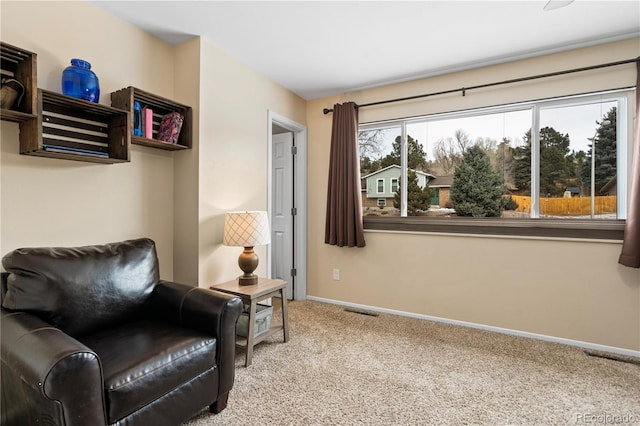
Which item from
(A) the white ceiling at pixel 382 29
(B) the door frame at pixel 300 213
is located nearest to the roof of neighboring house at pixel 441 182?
(A) the white ceiling at pixel 382 29

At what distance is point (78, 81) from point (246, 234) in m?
1.40

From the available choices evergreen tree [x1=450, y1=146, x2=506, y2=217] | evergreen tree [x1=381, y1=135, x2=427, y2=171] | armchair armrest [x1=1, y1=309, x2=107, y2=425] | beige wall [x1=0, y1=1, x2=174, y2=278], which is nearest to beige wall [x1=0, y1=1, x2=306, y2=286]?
beige wall [x1=0, y1=1, x2=174, y2=278]

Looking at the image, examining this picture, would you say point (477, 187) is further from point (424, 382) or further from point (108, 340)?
point (108, 340)

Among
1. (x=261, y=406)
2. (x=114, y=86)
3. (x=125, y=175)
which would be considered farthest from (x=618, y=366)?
(x=114, y=86)

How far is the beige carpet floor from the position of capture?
1.73 metres

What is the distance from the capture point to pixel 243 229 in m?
2.46

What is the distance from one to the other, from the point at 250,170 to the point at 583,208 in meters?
2.92

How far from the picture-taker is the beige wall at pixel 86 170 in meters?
1.75

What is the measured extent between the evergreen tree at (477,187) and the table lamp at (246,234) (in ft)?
6.27

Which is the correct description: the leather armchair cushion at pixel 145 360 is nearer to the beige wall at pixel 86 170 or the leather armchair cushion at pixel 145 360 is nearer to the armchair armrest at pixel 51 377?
the armchair armrest at pixel 51 377

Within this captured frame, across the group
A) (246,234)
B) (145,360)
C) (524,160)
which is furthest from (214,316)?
(524,160)

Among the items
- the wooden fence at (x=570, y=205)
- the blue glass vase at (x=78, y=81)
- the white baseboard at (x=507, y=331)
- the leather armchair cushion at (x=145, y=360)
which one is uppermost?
the blue glass vase at (x=78, y=81)

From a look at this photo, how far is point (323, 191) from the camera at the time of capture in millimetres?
3740

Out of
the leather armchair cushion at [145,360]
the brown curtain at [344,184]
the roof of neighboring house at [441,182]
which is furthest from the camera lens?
the brown curtain at [344,184]
